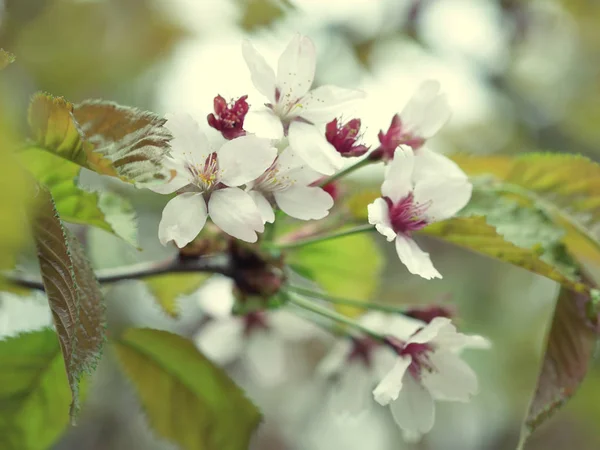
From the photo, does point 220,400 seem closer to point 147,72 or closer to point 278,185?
point 278,185

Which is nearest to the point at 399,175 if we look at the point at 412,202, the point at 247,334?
the point at 412,202

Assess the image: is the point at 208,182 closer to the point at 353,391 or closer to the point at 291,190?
the point at 291,190

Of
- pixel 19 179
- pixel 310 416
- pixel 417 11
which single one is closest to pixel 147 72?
pixel 417 11

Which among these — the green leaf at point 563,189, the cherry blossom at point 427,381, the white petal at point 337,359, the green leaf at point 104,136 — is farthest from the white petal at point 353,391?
the green leaf at point 104,136

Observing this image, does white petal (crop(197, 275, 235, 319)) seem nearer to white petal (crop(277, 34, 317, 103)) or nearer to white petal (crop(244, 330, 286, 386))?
white petal (crop(244, 330, 286, 386))

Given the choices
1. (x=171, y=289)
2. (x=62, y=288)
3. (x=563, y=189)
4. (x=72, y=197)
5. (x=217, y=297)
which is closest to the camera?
(x=62, y=288)

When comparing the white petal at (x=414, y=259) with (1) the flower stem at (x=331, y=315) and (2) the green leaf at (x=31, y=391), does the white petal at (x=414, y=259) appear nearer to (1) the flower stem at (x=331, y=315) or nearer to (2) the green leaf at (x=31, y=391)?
(1) the flower stem at (x=331, y=315)

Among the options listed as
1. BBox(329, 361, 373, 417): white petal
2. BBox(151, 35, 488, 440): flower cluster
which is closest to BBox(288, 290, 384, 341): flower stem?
BBox(151, 35, 488, 440): flower cluster
